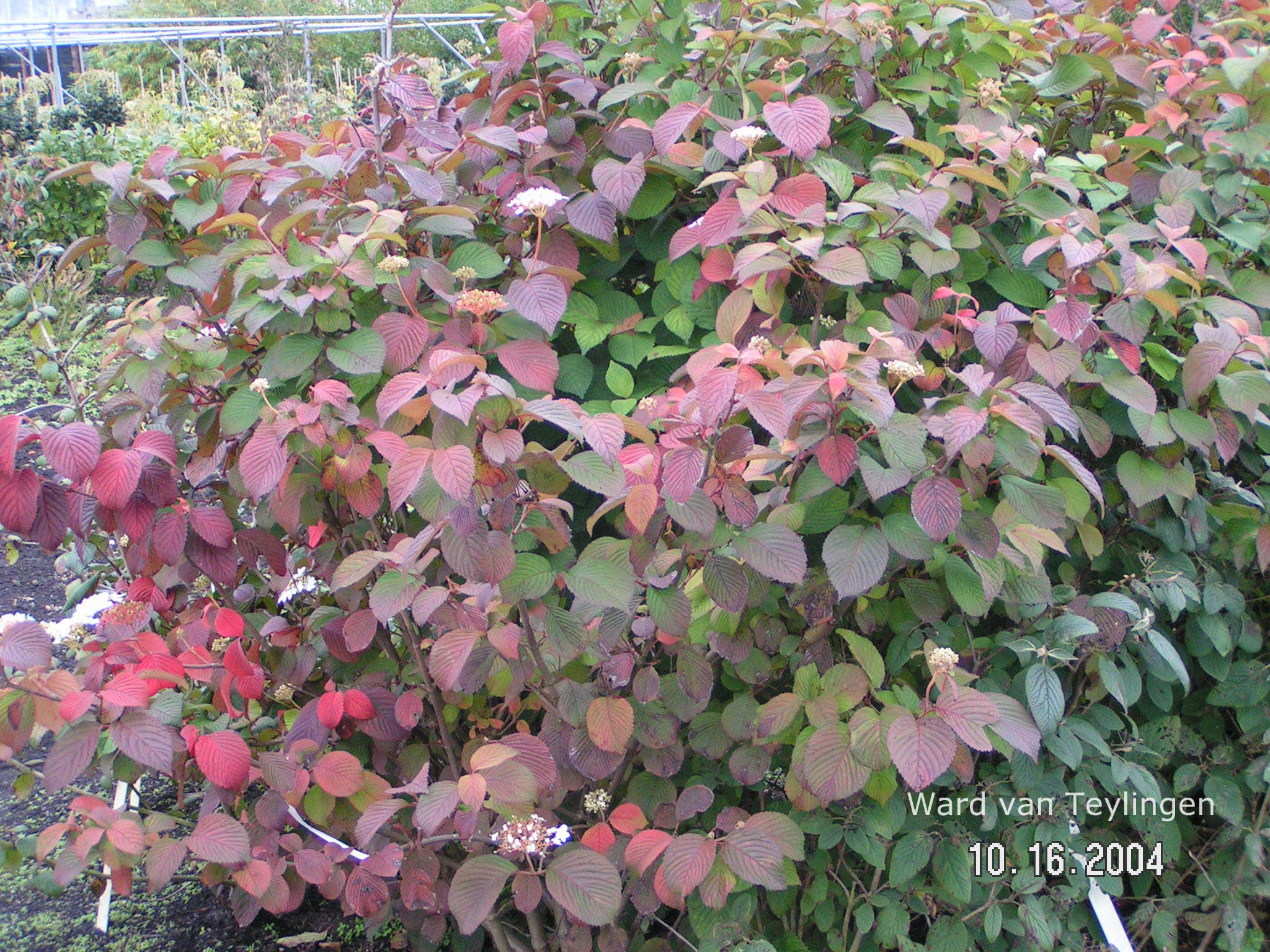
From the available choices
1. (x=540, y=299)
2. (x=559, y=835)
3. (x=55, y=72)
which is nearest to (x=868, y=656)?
(x=559, y=835)

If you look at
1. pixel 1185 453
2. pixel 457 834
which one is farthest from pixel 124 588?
pixel 1185 453

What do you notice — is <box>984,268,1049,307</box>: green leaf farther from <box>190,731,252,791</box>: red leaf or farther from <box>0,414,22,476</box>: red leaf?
<box>0,414,22,476</box>: red leaf

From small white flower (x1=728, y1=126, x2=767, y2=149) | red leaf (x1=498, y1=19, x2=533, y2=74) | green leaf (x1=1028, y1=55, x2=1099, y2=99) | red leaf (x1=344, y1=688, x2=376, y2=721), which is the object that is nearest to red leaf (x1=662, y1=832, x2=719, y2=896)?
red leaf (x1=344, y1=688, x2=376, y2=721)

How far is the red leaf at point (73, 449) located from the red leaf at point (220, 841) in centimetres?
53

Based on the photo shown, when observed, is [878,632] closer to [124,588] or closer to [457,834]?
[457,834]

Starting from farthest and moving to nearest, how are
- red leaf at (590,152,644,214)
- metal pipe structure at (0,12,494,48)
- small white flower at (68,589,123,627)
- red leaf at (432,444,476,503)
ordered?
metal pipe structure at (0,12,494,48), small white flower at (68,589,123,627), red leaf at (590,152,644,214), red leaf at (432,444,476,503)

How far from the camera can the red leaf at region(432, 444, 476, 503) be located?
1.07 metres

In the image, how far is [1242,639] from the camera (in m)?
1.77

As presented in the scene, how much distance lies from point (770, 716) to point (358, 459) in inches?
27.7

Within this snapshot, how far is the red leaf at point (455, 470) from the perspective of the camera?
1.07m

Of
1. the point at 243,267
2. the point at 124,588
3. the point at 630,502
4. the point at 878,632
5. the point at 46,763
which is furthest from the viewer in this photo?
the point at 124,588

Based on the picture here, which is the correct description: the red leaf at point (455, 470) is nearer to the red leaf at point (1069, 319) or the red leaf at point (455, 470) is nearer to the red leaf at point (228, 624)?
the red leaf at point (228, 624)

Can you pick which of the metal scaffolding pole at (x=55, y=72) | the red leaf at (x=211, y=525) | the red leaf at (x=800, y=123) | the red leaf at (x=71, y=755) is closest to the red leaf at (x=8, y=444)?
the red leaf at (x=211, y=525)

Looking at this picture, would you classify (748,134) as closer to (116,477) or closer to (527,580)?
(527,580)
